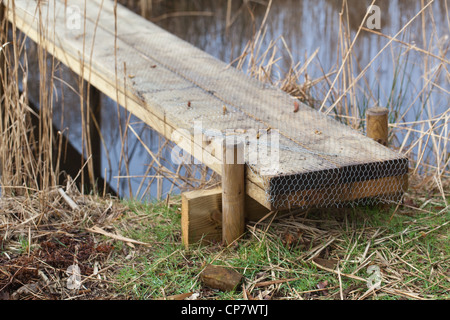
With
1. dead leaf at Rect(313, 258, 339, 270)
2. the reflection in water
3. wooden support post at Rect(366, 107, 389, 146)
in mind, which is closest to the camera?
dead leaf at Rect(313, 258, 339, 270)

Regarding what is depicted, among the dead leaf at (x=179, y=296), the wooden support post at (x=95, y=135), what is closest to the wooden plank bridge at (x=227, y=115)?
the dead leaf at (x=179, y=296)

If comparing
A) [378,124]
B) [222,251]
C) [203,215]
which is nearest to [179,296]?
[222,251]

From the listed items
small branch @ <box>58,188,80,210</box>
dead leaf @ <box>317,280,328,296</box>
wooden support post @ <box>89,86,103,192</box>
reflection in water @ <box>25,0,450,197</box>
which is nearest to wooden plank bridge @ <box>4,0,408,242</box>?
dead leaf @ <box>317,280,328,296</box>

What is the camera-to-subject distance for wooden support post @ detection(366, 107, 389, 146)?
2900mm

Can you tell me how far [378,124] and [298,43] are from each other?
10.3 ft

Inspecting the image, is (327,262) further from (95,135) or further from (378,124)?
(95,135)

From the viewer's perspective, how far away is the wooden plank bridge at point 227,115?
246 cm

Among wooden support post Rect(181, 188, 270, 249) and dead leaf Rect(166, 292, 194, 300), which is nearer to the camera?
dead leaf Rect(166, 292, 194, 300)

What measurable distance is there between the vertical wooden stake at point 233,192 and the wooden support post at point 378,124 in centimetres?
73

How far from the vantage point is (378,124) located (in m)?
2.90

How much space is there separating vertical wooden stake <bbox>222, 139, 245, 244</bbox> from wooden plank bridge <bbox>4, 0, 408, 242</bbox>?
4 centimetres

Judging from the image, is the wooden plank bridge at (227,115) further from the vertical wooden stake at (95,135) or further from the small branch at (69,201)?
the vertical wooden stake at (95,135)

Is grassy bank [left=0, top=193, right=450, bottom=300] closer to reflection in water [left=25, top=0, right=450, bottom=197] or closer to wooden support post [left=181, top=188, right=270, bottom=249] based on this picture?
wooden support post [left=181, top=188, right=270, bottom=249]
